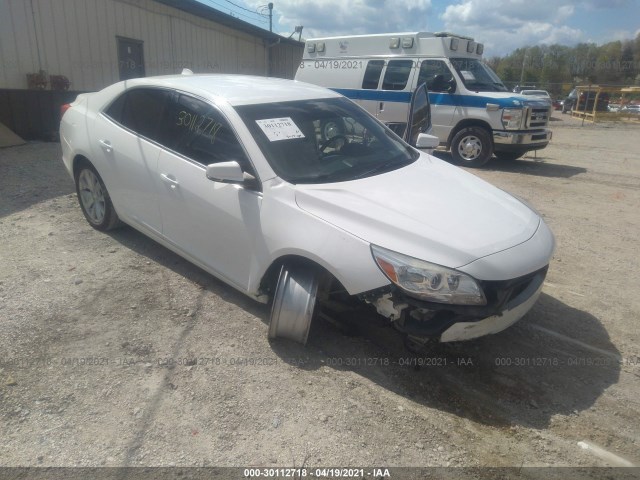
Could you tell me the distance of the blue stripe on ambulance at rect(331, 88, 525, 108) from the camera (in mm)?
9367

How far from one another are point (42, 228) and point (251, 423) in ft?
12.1

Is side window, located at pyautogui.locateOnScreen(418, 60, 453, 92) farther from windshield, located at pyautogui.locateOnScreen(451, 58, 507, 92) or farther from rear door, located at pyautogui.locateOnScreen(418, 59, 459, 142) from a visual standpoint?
windshield, located at pyautogui.locateOnScreen(451, 58, 507, 92)

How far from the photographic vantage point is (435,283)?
263 centimetres

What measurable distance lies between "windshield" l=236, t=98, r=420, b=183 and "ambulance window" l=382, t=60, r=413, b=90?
6.29m

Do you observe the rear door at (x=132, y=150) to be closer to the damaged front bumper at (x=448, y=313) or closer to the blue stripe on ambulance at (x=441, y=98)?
the damaged front bumper at (x=448, y=313)

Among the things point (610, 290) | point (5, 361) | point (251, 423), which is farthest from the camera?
point (610, 290)

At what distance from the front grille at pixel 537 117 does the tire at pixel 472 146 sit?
0.83m

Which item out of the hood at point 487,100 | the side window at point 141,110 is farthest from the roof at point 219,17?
the side window at point 141,110

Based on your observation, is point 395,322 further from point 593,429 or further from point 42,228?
point 42,228

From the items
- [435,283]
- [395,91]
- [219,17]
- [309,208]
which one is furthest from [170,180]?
[219,17]

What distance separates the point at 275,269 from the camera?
3.26m

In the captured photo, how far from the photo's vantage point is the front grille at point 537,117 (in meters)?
9.58

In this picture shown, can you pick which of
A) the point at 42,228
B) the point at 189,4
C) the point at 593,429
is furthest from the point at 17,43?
the point at 593,429

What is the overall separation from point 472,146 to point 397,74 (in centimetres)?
213
